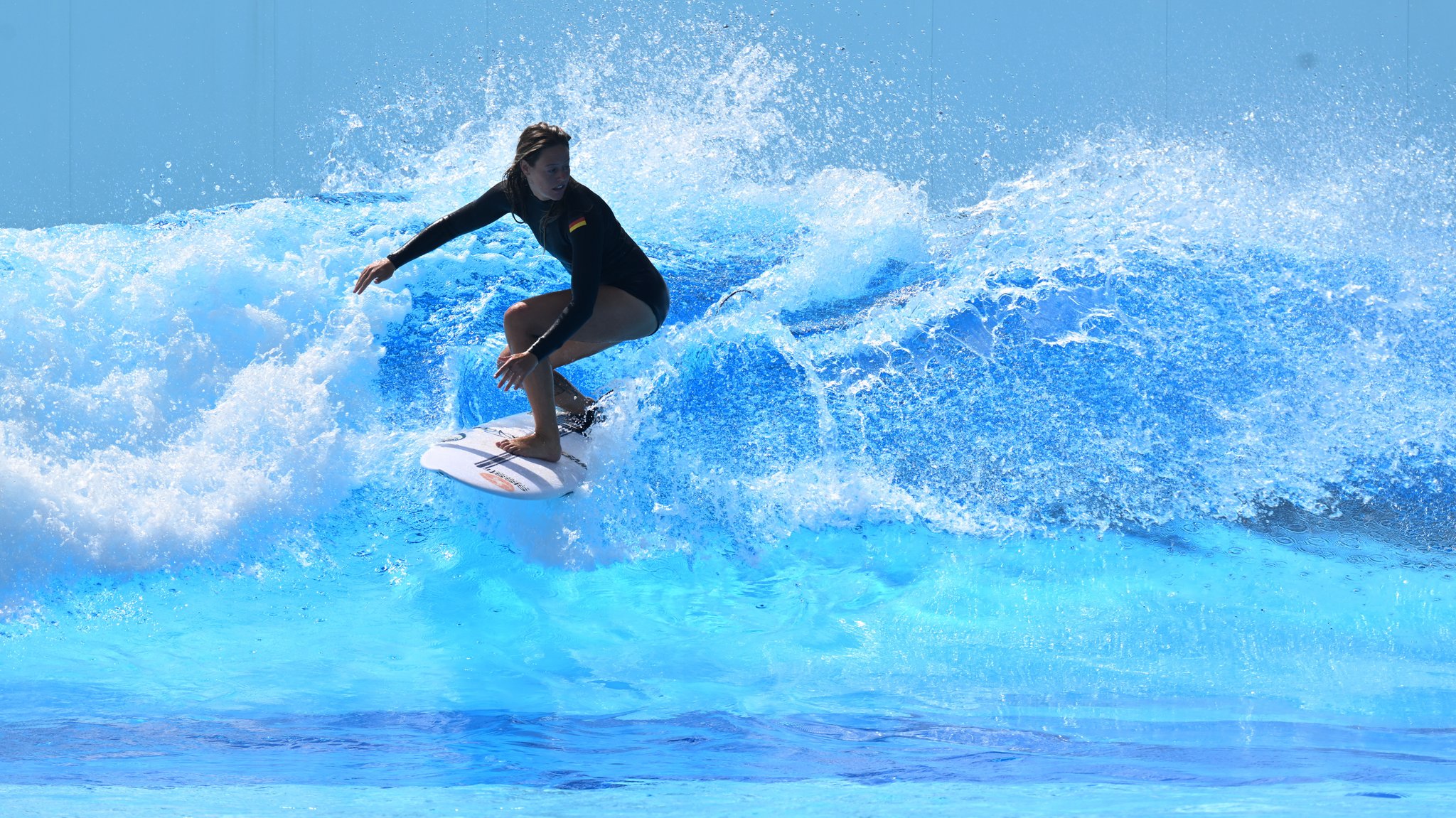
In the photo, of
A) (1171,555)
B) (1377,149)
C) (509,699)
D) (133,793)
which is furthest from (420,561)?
(1377,149)

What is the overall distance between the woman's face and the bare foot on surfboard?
85 centimetres

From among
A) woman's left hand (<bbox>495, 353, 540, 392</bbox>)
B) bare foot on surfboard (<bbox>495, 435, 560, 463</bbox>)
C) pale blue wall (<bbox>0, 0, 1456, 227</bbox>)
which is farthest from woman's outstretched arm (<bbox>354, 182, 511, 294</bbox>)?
pale blue wall (<bbox>0, 0, 1456, 227</bbox>)

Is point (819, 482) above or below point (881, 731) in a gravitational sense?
above

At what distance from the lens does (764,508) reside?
187 inches

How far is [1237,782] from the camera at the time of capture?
8.20 ft

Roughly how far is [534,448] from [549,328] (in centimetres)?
43

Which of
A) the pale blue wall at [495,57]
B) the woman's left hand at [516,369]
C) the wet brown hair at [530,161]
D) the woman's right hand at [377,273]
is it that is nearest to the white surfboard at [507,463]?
the woman's left hand at [516,369]

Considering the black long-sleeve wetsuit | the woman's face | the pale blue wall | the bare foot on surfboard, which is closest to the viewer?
the woman's face

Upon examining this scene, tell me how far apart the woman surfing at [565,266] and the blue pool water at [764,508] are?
474 millimetres

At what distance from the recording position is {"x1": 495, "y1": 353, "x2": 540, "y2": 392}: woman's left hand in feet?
11.8

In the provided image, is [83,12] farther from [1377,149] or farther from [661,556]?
[1377,149]

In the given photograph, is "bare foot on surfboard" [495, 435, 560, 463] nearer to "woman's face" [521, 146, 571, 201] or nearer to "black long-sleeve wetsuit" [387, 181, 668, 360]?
"black long-sleeve wetsuit" [387, 181, 668, 360]

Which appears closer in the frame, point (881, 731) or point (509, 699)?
point (881, 731)

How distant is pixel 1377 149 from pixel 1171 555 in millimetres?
4191
